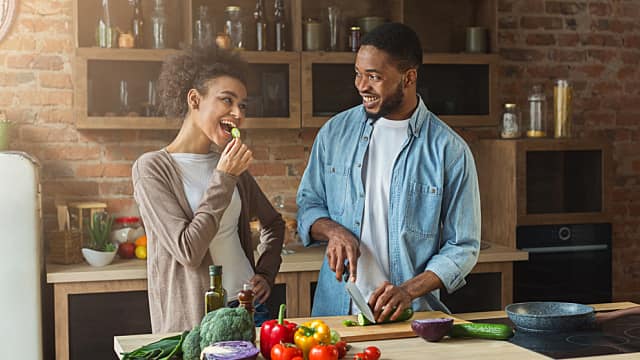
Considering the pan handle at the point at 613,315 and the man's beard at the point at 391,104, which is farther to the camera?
the man's beard at the point at 391,104

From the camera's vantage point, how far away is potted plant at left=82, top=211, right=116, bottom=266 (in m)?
4.05

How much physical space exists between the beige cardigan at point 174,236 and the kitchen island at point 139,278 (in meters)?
0.92

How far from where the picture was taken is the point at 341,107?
15.3ft

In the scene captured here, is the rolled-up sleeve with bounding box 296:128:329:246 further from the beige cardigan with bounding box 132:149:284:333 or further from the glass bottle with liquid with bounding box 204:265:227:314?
the glass bottle with liquid with bounding box 204:265:227:314

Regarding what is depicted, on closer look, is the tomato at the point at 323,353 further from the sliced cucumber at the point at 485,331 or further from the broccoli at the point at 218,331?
the sliced cucumber at the point at 485,331

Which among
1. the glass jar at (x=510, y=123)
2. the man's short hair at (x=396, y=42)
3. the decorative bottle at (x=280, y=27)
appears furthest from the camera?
the glass jar at (x=510, y=123)

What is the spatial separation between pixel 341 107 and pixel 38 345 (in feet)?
6.22

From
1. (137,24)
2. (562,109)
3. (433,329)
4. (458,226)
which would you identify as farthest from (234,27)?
(433,329)

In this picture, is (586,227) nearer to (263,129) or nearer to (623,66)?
(623,66)

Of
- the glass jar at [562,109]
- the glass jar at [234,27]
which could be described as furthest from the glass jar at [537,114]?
the glass jar at [234,27]

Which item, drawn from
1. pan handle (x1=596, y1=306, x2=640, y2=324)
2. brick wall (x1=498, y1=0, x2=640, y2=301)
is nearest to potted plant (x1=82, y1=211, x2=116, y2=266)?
pan handle (x1=596, y1=306, x2=640, y2=324)

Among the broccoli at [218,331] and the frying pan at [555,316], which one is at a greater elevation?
the broccoli at [218,331]

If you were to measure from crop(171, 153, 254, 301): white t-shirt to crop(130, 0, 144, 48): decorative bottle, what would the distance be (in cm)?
128

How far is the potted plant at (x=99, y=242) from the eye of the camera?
13.3ft
